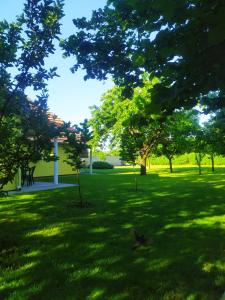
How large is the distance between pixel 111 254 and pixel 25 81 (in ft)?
11.3

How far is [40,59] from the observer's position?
6195mm

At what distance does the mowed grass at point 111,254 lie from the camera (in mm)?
4227

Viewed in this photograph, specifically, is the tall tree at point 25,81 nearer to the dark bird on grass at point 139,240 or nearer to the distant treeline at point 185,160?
the dark bird on grass at point 139,240

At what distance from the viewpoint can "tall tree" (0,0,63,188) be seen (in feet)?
19.9

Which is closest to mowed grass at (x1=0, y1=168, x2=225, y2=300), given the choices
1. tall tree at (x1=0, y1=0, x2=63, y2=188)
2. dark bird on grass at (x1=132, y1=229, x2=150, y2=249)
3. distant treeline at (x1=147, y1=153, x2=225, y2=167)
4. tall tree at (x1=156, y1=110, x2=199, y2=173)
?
dark bird on grass at (x1=132, y1=229, x2=150, y2=249)

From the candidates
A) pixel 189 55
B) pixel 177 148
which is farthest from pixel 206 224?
pixel 177 148

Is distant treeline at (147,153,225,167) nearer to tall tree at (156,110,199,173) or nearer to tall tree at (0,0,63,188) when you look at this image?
tall tree at (156,110,199,173)

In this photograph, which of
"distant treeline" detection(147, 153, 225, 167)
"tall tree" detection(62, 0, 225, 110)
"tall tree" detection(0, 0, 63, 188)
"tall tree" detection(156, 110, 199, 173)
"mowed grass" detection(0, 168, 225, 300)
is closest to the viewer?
"tall tree" detection(62, 0, 225, 110)

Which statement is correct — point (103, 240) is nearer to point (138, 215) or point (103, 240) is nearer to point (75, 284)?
point (75, 284)

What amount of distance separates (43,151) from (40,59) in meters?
1.72

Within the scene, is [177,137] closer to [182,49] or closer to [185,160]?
[185,160]

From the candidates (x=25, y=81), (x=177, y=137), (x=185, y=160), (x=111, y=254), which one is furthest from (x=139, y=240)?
(x=185, y=160)

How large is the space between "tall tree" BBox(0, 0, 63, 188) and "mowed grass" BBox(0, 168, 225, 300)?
1.71m

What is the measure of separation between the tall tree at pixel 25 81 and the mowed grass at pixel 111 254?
1713mm
